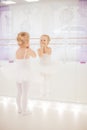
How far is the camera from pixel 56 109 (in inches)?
90.0

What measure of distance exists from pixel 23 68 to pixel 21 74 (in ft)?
0.23

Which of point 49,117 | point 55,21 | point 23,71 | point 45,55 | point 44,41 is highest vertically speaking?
point 55,21

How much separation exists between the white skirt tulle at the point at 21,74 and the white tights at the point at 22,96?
0.06 m

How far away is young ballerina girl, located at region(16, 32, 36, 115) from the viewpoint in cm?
225

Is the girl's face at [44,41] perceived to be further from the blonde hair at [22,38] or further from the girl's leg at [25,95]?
the girl's leg at [25,95]

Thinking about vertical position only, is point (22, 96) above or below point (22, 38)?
below

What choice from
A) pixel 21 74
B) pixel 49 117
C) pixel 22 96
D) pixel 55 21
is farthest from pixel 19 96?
pixel 55 21

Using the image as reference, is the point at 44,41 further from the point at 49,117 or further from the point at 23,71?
the point at 49,117

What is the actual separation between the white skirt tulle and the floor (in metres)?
0.23

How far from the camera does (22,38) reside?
229cm

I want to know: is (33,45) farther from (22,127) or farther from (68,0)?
(22,127)

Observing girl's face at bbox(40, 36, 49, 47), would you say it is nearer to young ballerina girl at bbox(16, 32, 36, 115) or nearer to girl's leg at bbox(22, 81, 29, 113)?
young ballerina girl at bbox(16, 32, 36, 115)

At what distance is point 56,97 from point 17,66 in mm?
518

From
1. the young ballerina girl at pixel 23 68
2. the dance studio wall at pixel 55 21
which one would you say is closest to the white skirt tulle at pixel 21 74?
the young ballerina girl at pixel 23 68
